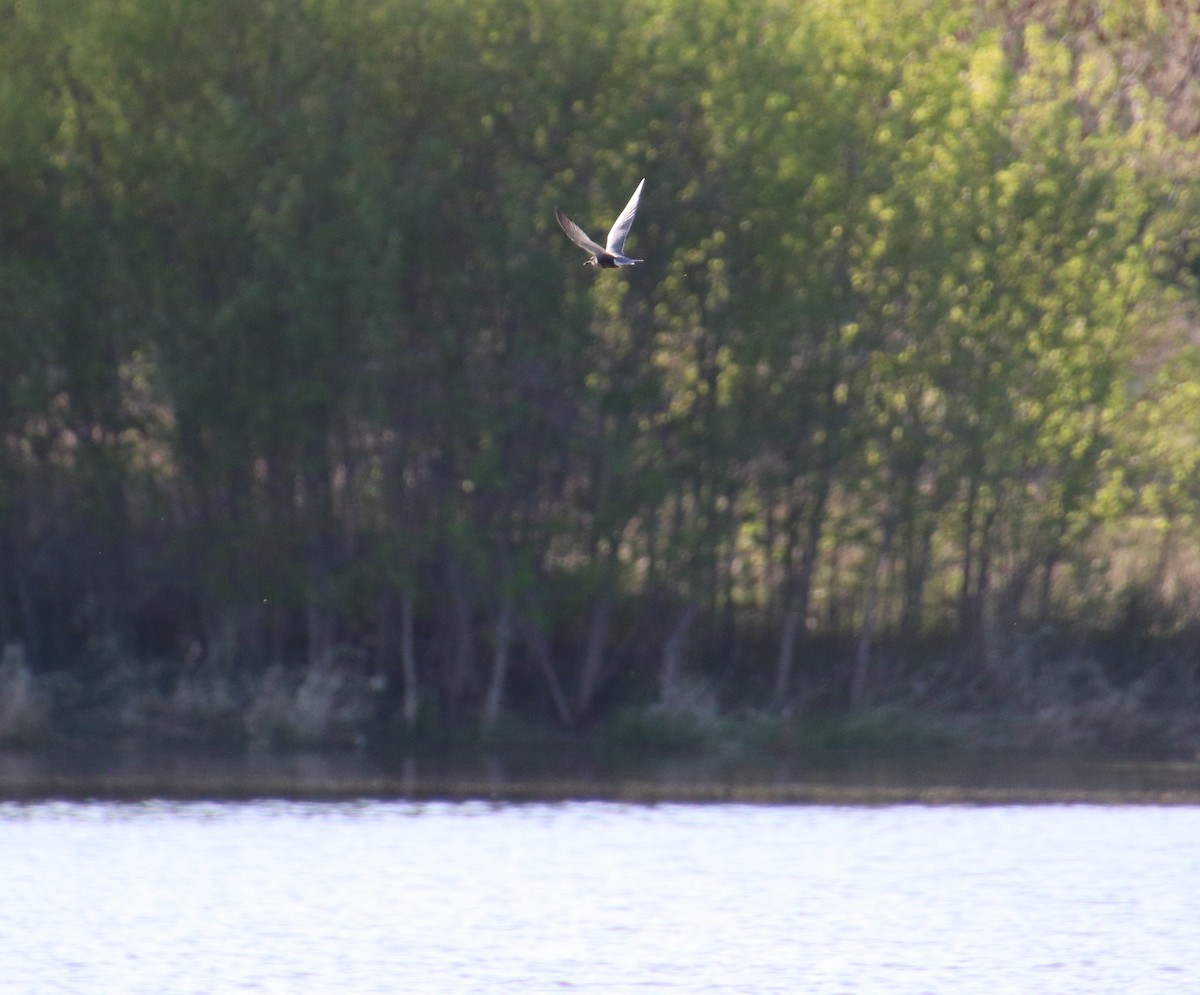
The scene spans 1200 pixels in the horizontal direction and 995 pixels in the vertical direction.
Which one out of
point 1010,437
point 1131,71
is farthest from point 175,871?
point 1131,71

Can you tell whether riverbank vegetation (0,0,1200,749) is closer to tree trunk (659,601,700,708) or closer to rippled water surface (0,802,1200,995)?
tree trunk (659,601,700,708)

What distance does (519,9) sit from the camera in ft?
72.2

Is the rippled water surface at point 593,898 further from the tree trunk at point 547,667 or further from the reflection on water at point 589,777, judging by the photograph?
the tree trunk at point 547,667

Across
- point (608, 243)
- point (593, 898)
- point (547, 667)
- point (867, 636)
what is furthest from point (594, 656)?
point (608, 243)

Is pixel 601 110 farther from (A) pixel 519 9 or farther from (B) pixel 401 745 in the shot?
(B) pixel 401 745

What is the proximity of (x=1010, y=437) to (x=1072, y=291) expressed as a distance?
1.51 m

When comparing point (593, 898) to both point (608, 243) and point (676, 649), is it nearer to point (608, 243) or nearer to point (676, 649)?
point (608, 243)

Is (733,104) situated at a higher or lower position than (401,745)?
higher

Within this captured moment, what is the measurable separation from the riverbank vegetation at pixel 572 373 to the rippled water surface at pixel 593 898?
5.16m

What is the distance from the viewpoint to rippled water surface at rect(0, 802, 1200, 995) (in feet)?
40.1

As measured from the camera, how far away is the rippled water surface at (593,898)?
1221cm

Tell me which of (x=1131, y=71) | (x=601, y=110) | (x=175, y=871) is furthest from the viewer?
(x=1131, y=71)

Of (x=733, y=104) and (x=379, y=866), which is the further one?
(x=733, y=104)

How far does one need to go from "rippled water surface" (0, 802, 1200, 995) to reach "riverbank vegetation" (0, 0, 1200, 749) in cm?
516
